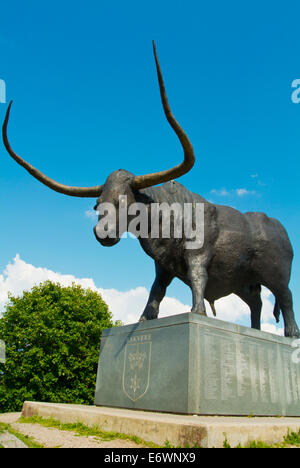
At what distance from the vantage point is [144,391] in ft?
16.5

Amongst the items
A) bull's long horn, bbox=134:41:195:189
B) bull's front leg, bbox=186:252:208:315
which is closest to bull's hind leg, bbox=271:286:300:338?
bull's front leg, bbox=186:252:208:315

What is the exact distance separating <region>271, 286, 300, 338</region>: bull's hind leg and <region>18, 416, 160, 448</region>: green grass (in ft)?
13.1

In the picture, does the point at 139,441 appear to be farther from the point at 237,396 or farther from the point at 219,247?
the point at 219,247

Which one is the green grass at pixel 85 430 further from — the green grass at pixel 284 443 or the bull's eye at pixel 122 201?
the bull's eye at pixel 122 201

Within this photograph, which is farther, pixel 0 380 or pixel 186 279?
pixel 0 380

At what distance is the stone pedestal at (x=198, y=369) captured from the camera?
458 centimetres

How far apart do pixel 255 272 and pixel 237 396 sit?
2.38 m

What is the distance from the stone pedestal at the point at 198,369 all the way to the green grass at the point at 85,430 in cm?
90

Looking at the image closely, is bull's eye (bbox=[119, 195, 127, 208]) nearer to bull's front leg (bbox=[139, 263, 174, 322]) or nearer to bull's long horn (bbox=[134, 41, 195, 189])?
bull's long horn (bbox=[134, 41, 195, 189])

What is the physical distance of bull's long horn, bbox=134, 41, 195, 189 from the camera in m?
4.46

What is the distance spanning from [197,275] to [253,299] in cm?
213

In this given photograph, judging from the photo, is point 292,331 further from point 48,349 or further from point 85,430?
point 48,349

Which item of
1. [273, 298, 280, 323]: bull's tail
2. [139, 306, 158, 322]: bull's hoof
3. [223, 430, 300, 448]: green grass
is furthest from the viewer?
[273, 298, 280, 323]: bull's tail

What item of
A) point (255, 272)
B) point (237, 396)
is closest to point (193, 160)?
point (255, 272)
